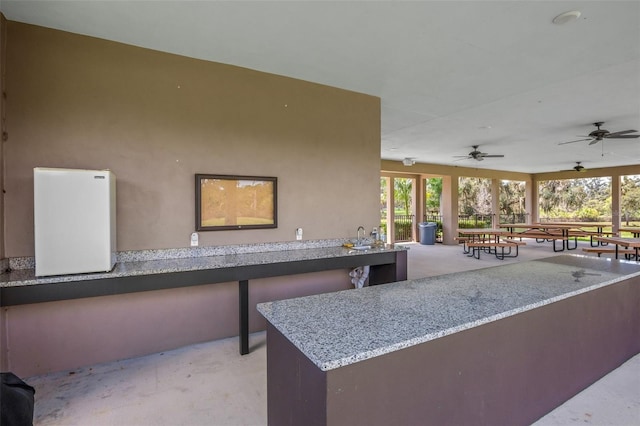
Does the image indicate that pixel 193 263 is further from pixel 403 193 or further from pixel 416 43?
pixel 403 193

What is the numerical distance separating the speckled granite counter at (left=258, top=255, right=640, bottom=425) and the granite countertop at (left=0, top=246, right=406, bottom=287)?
1.31 m

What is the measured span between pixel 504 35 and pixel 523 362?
2.49 meters

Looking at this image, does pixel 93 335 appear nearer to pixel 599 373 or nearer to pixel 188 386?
pixel 188 386

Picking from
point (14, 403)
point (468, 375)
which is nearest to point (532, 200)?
point (468, 375)

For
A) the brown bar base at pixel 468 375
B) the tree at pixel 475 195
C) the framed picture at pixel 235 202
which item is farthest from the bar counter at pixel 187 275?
the tree at pixel 475 195

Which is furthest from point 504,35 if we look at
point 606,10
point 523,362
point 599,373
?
point 599,373

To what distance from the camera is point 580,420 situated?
1.74 meters

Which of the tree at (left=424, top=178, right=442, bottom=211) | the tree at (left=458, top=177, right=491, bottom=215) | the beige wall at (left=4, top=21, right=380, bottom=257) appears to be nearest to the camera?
the beige wall at (left=4, top=21, right=380, bottom=257)

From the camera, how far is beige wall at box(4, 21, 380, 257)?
239 centimetres

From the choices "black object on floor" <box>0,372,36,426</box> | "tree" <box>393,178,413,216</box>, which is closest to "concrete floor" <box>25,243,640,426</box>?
"black object on floor" <box>0,372,36,426</box>

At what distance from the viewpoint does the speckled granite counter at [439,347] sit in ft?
3.35

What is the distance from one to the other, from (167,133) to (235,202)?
0.89m

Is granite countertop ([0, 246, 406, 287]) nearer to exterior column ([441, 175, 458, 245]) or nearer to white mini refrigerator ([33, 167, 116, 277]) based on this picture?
white mini refrigerator ([33, 167, 116, 277])

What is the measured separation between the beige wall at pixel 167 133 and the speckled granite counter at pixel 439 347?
6.19ft
